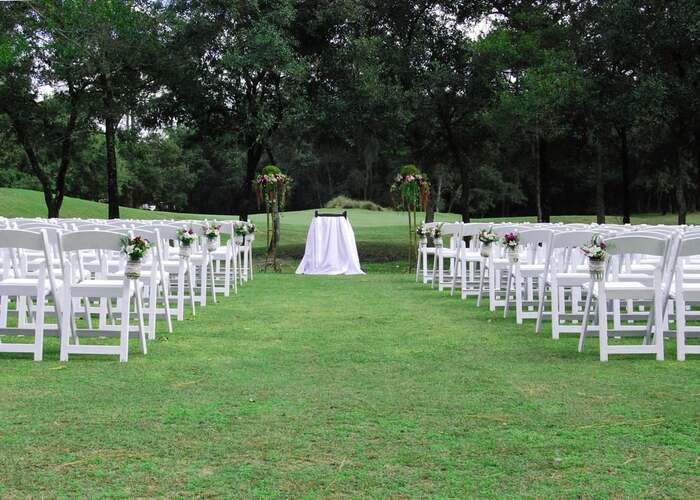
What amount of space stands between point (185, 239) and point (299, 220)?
1274 inches

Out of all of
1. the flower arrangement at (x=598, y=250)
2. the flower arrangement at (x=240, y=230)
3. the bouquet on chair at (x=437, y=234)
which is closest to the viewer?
the flower arrangement at (x=598, y=250)

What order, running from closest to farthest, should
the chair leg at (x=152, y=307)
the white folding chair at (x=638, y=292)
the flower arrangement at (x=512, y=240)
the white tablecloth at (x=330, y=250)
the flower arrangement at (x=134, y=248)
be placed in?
the flower arrangement at (x=134, y=248) < the white folding chair at (x=638, y=292) < the chair leg at (x=152, y=307) < the flower arrangement at (x=512, y=240) < the white tablecloth at (x=330, y=250)

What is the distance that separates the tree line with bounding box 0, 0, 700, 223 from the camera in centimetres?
2423

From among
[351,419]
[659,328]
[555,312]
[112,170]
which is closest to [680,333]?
[659,328]

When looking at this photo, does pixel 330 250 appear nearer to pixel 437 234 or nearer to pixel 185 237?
pixel 437 234

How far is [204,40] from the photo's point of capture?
24766 millimetres

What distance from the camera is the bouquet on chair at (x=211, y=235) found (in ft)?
36.7

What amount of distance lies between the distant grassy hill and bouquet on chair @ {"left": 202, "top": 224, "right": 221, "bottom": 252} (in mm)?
15214

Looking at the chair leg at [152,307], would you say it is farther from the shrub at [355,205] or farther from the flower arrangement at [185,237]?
the shrub at [355,205]

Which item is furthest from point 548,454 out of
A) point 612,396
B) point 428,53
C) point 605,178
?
point 605,178

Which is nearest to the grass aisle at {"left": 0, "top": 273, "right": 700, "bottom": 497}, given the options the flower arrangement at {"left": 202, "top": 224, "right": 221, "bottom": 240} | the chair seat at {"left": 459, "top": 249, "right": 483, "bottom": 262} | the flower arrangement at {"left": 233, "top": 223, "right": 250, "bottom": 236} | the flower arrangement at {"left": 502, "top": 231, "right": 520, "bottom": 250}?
the flower arrangement at {"left": 502, "top": 231, "right": 520, "bottom": 250}

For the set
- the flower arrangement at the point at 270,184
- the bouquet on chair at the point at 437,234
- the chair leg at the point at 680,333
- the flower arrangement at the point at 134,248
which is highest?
the flower arrangement at the point at 270,184

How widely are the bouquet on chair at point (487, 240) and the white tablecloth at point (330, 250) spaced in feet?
23.9

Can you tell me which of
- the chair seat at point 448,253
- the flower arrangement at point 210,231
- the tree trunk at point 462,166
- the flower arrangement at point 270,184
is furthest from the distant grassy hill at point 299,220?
the flower arrangement at point 210,231
